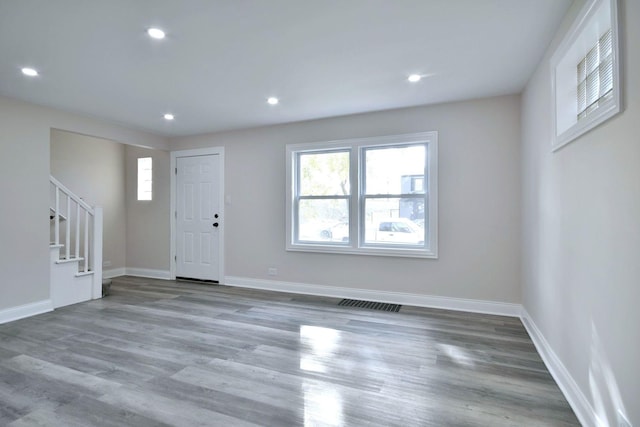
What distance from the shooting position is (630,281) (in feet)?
4.54

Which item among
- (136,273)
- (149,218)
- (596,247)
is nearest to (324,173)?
(596,247)

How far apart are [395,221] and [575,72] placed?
2.40m

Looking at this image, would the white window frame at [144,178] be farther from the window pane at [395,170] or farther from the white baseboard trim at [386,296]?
the window pane at [395,170]

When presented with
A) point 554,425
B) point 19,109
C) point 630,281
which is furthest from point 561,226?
point 19,109

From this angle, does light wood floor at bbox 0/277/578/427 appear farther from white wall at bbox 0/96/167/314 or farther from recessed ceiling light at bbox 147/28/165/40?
recessed ceiling light at bbox 147/28/165/40

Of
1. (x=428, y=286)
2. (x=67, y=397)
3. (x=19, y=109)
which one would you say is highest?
(x=19, y=109)

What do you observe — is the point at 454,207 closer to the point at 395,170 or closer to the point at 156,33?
the point at 395,170

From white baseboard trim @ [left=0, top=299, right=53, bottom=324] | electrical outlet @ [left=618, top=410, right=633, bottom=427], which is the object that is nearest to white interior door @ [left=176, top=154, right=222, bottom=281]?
white baseboard trim @ [left=0, top=299, right=53, bottom=324]

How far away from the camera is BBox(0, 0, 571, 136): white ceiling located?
81.4 inches

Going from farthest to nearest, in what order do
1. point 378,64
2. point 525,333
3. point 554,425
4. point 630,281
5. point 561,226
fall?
point 525,333, point 378,64, point 561,226, point 554,425, point 630,281

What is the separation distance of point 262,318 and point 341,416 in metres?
1.90

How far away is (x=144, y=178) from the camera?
19.7ft

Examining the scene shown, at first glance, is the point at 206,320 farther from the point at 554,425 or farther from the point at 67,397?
the point at 554,425

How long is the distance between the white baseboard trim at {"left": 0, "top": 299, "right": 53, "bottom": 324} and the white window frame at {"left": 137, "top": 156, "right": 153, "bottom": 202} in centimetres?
247
